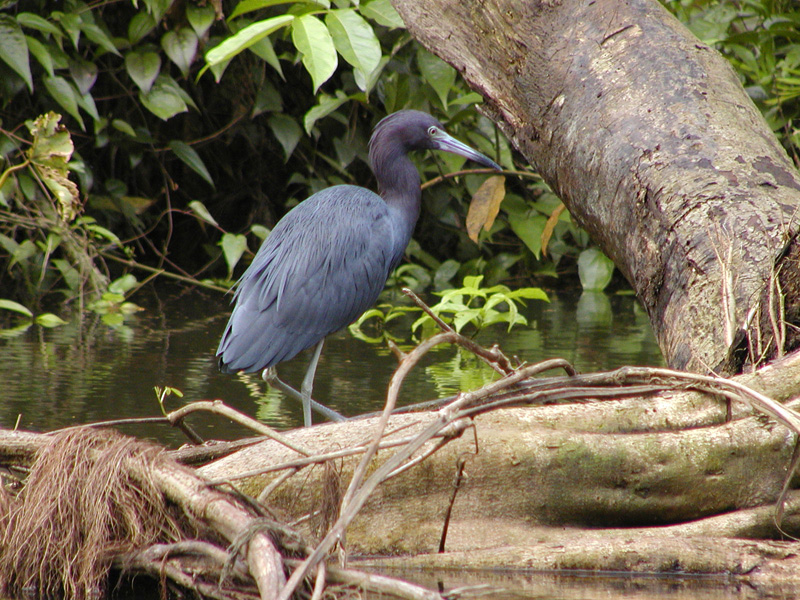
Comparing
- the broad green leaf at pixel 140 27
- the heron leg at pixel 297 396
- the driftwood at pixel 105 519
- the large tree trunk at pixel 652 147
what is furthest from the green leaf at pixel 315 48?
the broad green leaf at pixel 140 27

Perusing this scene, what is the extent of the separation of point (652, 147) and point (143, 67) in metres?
4.63

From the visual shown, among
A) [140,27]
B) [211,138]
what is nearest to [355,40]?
[140,27]

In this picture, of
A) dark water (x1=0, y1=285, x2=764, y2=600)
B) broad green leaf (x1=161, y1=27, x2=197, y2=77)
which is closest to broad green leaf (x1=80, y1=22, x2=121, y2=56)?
broad green leaf (x1=161, y1=27, x2=197, y2=77)

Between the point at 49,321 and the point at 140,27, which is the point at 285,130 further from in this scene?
the point at 49,321

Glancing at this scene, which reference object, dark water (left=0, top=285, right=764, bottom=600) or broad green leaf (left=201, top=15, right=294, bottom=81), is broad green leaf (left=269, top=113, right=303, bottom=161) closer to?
dark water (left=0, top=285, right=764, bottom=600)

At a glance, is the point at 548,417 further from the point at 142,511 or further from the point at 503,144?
the point at 503,144

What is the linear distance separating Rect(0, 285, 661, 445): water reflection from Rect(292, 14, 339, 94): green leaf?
4.20 ft

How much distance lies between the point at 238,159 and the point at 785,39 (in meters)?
4.52

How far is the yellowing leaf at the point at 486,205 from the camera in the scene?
5.99m

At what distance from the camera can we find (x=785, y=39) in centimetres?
679

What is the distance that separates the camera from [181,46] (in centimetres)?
684

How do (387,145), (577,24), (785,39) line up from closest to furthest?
(577,24) < (387,145) < (785,39)

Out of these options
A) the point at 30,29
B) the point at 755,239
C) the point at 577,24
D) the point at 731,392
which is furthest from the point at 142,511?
the point at 30,29

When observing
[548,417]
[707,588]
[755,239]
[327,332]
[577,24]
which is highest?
[577,24]
